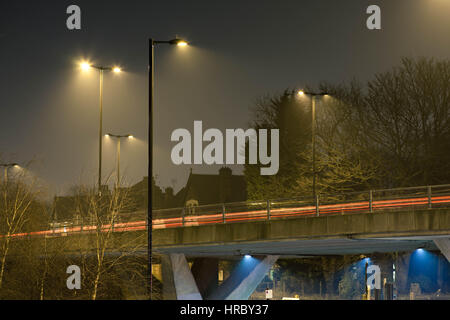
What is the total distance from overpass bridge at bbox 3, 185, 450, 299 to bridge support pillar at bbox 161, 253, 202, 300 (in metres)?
0.05

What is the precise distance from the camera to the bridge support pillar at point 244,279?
131 ft

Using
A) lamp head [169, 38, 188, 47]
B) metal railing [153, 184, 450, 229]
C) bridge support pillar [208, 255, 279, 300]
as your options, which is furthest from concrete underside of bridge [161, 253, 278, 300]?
lamp head [169, 38, 188, 47]

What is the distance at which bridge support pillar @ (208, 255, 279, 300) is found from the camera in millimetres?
40031

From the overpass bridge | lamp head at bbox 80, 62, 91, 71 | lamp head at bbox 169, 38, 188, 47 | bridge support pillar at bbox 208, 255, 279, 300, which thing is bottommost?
bridge support pillar at bbox 208, 255, 279, 300

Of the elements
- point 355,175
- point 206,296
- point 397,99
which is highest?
point 397,99

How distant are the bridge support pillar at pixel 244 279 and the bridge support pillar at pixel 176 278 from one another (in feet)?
8.05

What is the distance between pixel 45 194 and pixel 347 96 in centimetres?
2807

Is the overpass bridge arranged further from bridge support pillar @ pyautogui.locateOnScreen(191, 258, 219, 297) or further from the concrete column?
bridge support pillar @ pyautogui.locateOnScreen(191, 258, 219, 297)

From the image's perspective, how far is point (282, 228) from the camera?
3028 centimetres

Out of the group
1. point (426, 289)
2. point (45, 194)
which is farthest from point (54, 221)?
point (426, 289)

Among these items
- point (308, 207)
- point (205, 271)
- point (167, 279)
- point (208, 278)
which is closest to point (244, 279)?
point (208, 278)

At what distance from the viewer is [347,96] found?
54938mm

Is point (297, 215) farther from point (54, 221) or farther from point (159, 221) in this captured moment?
point (54, 221)

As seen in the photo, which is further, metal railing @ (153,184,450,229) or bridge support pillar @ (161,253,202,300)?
bridge support pillar @ (161,253,202,300)
